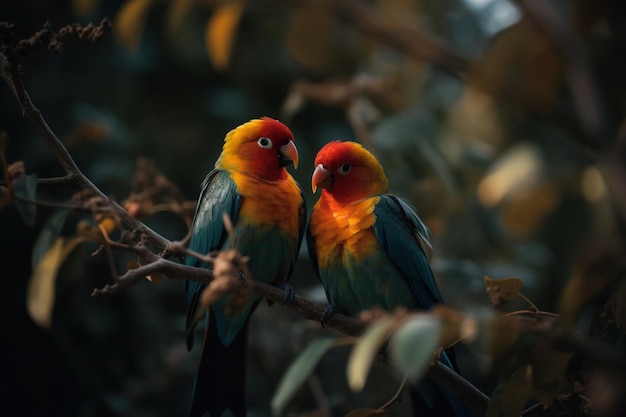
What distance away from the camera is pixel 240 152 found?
319 centimetres

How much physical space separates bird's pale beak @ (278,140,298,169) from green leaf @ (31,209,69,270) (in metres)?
1.37

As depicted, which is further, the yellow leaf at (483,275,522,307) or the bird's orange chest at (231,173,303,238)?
the bird's orange chest at (231,173,303,238)

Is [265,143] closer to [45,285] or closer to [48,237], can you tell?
[48,237]

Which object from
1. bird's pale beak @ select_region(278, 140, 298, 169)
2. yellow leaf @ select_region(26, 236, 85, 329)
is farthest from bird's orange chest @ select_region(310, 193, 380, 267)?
yellow leaf @ select_region(26, 236, 85, 329)

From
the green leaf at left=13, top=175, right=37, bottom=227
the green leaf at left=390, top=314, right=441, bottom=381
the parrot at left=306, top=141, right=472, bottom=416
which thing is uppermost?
the green leaf at left=13, top=175, right=37, bottom=227

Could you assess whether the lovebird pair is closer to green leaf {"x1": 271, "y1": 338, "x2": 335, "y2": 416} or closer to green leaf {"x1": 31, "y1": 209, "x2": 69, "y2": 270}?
green leaf {"x1": 31, "y1": 209, "x2": 69, "y2": 270}

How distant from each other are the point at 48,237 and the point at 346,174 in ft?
5.31

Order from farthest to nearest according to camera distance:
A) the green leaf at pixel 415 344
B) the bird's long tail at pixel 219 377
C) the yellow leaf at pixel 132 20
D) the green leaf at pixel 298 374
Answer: the bird's long tail at pixel 219 377 < the yellow leaf at pixel 132 20 < the green leaf at pixel 298 374 < the green leaf at pixel 415 344

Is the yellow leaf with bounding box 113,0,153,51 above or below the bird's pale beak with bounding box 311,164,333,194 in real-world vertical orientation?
above

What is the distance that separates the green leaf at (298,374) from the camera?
1495 mm

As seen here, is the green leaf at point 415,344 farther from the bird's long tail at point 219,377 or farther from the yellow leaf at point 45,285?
the bird's long tail at point 219,377

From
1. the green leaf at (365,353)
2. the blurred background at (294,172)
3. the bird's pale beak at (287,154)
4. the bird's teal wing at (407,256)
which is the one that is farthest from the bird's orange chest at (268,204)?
the green leaf at (365,353)

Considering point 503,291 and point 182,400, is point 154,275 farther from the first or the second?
point 182,400

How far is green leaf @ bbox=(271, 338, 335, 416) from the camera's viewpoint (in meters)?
1.50
